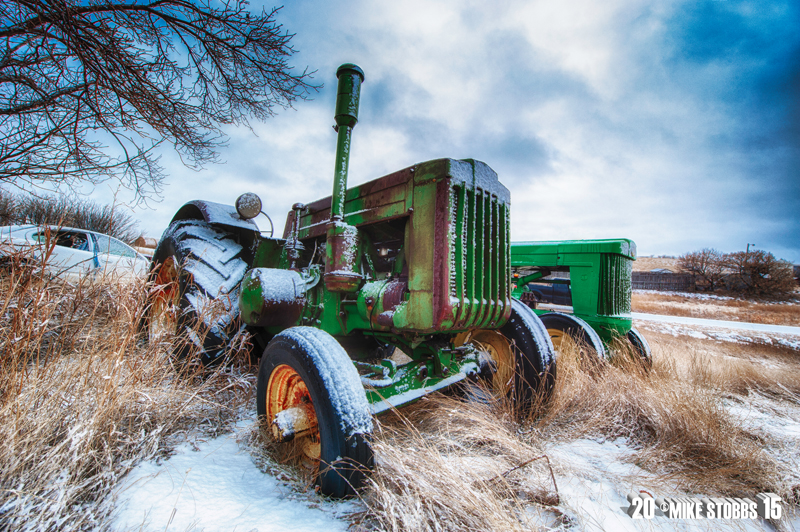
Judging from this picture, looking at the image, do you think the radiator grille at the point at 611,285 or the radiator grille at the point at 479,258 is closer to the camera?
the radiator grille at the point at 479,258

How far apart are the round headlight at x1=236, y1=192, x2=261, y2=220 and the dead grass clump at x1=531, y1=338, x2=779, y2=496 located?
238 centimetres

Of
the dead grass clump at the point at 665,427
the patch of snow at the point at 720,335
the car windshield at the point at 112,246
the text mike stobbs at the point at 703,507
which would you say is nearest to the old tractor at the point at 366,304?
the dead grass clump at the point at 665,427

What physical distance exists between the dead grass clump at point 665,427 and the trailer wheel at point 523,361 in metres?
0.14

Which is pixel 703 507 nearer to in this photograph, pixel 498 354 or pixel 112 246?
pixel 498 354

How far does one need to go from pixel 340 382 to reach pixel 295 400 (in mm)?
412

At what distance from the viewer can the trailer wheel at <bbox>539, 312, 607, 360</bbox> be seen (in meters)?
3.01

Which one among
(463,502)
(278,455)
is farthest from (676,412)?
(278,455)

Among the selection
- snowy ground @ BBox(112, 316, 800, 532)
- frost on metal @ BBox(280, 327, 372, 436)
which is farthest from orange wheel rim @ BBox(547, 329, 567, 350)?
frost on metal @ BBox(280, 327, 372, 436)

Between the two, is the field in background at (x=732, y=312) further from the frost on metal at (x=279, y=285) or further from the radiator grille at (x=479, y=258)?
the frost on metal at (x=279, y=285)

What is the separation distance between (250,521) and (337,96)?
6.45ft

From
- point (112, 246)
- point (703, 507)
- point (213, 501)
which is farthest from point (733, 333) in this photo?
point (112, 246)

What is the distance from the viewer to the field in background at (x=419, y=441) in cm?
109

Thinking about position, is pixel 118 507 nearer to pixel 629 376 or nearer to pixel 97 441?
pixel 97 441

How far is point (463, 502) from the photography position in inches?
43.3
